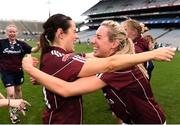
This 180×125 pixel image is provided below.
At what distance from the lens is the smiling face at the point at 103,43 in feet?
12.3

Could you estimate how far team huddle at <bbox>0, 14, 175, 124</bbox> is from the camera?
329 centimetres

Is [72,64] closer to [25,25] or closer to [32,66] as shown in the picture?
[32,66]

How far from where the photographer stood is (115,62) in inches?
129

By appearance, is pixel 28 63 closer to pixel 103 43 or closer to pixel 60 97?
pixel 60 97

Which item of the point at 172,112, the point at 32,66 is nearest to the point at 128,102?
the point at 32,66

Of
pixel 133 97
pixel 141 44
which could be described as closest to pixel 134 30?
pixel 141 44

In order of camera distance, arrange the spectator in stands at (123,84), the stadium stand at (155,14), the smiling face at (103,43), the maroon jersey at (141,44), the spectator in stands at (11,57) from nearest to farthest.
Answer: the spectator in stands at (123,84) → the smiling face at (103,43) → the maroon jersey at (141,44) → the spectator in stands at (11,57) → the stadium stand at (155,14)

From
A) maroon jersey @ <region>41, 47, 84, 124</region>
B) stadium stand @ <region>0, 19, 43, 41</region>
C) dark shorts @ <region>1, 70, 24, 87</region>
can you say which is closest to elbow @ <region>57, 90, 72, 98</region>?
maroon jersey @ <region>41, 47, 84, 124</region>

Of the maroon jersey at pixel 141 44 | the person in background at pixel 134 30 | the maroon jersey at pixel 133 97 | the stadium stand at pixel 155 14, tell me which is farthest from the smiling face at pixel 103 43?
the stadium stand at pixel 155 14

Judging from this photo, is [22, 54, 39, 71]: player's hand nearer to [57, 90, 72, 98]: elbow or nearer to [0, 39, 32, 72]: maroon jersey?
[57, 90, 72, 98]: elbow

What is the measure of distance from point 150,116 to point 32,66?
1286 mm

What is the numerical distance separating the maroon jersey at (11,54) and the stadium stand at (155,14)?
43394 mm

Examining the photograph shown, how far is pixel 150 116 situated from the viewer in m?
3.79

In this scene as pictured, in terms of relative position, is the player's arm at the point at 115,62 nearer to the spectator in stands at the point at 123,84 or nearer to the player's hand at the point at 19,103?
the spectator in stands at the point at 123,84
